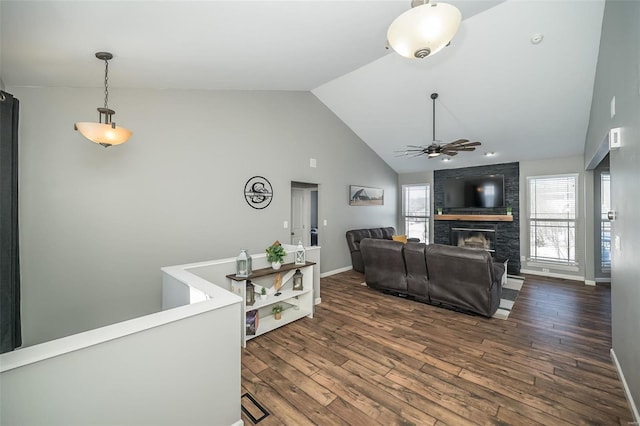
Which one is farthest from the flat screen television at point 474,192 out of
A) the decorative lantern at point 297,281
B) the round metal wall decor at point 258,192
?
the decorative lantern at point 297,281

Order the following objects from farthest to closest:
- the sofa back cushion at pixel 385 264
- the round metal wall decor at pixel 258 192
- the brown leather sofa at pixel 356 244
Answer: the brown leather sofa at pixel 356 244, the round metal wall decor at pixel 258 192, the sofa back cushion at pixel 385 264

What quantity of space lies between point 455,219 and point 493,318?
3.76 m

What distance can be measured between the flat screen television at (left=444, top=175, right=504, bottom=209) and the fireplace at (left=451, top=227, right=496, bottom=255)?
585mm

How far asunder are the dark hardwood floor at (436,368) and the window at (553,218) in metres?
2.18

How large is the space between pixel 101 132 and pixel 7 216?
0.87 meters

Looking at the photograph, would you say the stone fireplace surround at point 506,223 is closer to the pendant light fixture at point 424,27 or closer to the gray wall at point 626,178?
the gray wall at point 626,178

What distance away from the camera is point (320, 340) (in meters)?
2.91

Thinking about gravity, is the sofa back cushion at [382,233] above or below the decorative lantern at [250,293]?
above

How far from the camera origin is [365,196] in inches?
263

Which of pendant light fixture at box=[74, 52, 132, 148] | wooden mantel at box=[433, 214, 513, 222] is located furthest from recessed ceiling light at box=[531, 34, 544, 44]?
pendant light fixture at box=[74, 52, 132, 148]

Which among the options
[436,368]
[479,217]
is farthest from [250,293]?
[479,217]

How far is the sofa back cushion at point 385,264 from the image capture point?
416cm

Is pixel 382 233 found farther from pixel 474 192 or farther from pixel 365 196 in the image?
pixel 474 192

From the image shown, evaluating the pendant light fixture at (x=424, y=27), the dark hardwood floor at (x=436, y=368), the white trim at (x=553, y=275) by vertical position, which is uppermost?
the pendant light fixture at (x=424, y=27)
